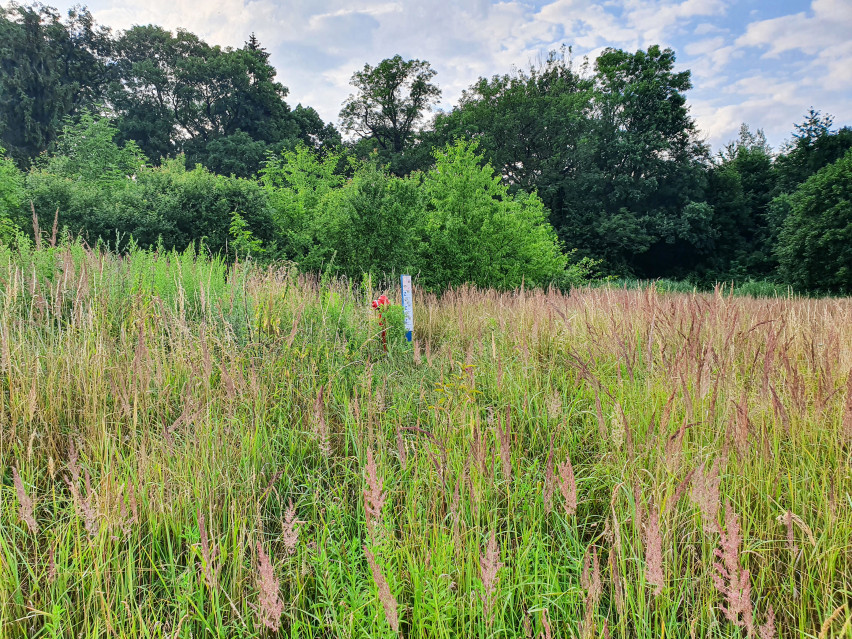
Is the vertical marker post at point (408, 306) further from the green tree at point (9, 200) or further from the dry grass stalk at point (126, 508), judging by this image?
the green tree at point (9, 200)

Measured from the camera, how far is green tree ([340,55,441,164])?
27578 mm

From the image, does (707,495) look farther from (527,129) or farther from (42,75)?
(42,75)

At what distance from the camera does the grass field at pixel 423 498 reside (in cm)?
135

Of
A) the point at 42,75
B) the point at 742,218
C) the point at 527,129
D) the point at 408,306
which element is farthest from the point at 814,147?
the point at 42,75

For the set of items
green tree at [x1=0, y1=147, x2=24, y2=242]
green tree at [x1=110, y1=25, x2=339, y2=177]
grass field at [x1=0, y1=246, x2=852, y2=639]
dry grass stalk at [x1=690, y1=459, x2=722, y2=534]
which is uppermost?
green tree at [x1=110, y1=25, x2=339, y2=177]

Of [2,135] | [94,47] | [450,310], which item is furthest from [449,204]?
[94,47]

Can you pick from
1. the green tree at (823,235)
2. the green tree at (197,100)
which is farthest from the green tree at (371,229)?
the green tree at (197,100)

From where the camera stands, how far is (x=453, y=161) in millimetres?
12273

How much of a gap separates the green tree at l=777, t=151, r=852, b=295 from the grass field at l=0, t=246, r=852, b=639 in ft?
64.2

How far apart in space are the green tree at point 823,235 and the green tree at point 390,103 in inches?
818

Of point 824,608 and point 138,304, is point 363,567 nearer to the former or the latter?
point 824,608

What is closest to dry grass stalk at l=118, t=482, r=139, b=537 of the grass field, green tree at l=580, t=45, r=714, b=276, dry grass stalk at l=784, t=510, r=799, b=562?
the grass field

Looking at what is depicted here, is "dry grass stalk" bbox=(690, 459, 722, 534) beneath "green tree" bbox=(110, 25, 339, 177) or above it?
beneath

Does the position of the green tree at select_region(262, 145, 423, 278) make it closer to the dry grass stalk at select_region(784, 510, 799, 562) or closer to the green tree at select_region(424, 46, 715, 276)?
the dry grass stalk at select_region(784, 510, 799, 562)
